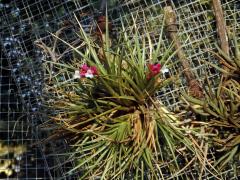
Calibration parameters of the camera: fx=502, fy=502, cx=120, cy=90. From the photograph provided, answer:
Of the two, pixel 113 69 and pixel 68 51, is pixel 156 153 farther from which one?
pixel 68 51

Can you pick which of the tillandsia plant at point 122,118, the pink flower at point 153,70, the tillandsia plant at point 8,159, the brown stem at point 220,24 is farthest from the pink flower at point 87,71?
the tillandsia plant at point 8,159

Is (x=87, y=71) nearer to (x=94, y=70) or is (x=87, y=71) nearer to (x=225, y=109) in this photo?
(x=94, y=70)

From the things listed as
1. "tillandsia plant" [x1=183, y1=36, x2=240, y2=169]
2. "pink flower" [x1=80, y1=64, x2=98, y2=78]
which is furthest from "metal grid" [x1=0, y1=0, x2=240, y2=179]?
"pink flower" [x1=80, y1=64, x2=98, y2=78]

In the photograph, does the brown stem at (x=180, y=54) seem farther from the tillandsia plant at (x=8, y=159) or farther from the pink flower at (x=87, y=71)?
the tillandsia plant at (x=8, y=159)

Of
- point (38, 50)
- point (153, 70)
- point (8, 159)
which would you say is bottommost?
point (8, 159)

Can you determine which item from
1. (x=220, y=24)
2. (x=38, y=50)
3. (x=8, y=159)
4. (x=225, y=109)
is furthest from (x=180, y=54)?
(x=8, y=159)

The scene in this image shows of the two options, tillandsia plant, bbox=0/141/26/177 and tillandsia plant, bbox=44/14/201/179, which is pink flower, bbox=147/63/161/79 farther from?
tillandsia plant, bbox=0/141/26/177
